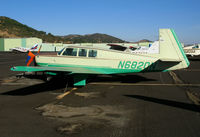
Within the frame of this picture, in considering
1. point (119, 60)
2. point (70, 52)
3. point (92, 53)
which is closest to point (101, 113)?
point (119, 60)

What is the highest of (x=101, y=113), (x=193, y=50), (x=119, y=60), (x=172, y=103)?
(x=193, y=50)

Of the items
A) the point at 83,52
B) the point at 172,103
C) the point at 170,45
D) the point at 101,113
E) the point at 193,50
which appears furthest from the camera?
the point at 193,50

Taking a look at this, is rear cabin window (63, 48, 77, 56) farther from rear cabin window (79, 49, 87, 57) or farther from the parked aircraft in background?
the parked aircraft in background

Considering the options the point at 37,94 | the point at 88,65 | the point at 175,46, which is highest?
the point at 175,46

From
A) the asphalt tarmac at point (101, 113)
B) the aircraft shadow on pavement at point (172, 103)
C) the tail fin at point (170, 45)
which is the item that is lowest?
the asphalt tarmac at point (101, 113)

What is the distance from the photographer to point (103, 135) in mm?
4047

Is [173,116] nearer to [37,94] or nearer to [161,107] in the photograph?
[161,107]

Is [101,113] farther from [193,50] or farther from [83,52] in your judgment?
[193,50]

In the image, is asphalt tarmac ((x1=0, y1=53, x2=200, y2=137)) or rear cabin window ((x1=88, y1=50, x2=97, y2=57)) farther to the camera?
rear cabin window ((x1=88, y1=50, x2=97, y2=57))

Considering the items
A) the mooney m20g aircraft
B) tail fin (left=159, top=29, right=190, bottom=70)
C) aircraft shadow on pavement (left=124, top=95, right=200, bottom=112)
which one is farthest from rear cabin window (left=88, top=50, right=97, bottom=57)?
tail fin (left=159, top=29, right=190, bottom=70)

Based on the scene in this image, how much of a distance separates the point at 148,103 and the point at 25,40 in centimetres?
8246

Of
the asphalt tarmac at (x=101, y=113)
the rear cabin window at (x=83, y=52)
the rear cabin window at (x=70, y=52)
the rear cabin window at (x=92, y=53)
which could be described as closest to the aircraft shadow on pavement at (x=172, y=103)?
the asphalt tarmac at (x=101, y=113)

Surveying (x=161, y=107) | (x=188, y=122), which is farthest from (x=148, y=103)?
(x=188, y=122)

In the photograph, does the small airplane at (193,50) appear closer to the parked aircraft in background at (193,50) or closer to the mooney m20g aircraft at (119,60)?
the parked aircraft in background at (193,50)
